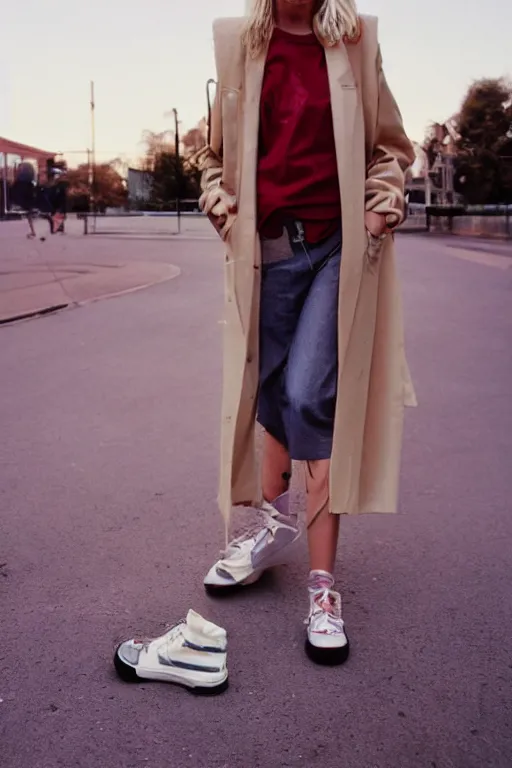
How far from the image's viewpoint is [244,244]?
2887 millimetres

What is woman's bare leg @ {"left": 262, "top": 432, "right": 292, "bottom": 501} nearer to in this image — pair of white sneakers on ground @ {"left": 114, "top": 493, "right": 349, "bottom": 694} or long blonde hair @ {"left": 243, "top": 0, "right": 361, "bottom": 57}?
pair of white sneakers on ground @ {"left": 114, "top": 493, "right": 349, "bottom": 694}

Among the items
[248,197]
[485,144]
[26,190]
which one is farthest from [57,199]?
[248,197]

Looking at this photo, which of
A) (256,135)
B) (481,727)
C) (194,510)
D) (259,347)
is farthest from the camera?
(194,510)

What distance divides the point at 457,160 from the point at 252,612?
4804cm

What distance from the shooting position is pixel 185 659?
2.70m

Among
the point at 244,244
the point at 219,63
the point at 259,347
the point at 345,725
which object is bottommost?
the point at 345,725

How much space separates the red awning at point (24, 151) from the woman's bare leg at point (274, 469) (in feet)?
107

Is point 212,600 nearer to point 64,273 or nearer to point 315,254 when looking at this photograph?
point 315,254

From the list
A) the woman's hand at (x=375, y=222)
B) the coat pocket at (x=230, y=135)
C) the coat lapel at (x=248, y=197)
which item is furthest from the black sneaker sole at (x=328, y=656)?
the coat pocket at (x=230, y=135)

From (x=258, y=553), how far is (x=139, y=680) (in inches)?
29.8

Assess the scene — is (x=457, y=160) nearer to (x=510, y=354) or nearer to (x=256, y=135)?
(x=510, y=354)

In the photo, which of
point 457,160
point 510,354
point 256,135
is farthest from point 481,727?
point 457,160

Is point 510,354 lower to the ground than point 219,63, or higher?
lower

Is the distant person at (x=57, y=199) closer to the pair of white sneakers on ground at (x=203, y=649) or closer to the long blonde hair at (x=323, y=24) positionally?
the long blonde hair at (x=323, y=24)
